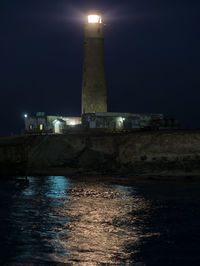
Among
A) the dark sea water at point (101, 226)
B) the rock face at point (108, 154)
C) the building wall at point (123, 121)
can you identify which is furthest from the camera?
the building wall at point (123, 121)

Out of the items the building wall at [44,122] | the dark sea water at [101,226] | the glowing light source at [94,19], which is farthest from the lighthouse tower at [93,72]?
the dark sea water at [101,226]

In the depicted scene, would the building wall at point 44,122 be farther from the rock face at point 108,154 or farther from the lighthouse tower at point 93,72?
the rock face at point 108,154

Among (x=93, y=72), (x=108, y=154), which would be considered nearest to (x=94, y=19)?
(x=93, y=72)

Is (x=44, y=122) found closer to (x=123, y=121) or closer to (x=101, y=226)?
(x=123, y=121)

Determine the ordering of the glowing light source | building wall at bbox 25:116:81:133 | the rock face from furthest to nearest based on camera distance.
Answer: building wall at bbox 25:116:81:133, the glowing light source, the rock face

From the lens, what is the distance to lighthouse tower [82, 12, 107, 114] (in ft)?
227

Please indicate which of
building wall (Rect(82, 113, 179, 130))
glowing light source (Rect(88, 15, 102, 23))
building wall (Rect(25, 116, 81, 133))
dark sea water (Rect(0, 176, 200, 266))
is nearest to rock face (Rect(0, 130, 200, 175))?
dark sea water (Rect(0, 176, 200, 266))

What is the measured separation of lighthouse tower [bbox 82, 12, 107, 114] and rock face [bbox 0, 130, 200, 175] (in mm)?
15332

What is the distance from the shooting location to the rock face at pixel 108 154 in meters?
45.2

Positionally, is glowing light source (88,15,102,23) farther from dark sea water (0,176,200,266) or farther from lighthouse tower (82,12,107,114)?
dark sea water (0,176,200,266)

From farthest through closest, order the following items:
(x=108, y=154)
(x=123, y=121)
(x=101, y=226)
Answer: (x=123, y=121) → (x=108, y=154) → (x=101, y=226)

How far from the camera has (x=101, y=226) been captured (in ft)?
68.2

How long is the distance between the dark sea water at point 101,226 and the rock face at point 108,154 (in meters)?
10.5

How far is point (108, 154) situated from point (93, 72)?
22569 mm
